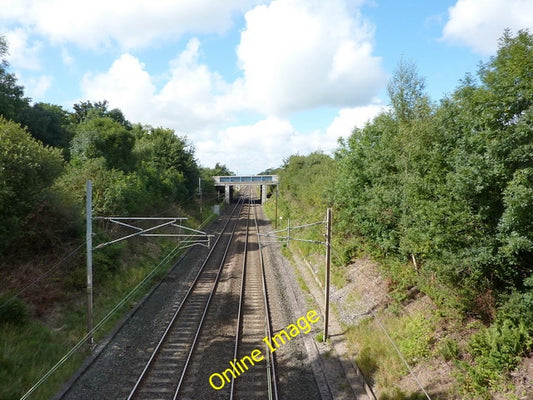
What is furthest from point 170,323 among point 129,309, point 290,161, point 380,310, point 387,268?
point 290,161

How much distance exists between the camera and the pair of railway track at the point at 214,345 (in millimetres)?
10398

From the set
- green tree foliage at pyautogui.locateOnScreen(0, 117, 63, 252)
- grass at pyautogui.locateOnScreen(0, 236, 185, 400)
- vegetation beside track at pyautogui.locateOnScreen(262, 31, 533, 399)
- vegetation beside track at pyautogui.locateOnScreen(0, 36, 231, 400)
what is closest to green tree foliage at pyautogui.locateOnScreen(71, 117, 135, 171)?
vegetation beside track at pyautogui.locateOnScreen(0, 36, 231, 400)

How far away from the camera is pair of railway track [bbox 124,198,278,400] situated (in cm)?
1040

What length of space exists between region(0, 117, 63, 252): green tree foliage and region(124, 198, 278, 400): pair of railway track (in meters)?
7.05

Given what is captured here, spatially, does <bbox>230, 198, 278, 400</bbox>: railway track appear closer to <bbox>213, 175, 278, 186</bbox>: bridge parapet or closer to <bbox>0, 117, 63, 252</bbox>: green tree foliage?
<bbox>0, 117, 63, 252</bbox>: green tree foliage

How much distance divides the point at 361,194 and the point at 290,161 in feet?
127

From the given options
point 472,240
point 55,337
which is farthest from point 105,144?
point 472,240

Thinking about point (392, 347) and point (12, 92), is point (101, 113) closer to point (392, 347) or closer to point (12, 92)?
point (12, 92)

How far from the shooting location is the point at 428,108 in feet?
44.1

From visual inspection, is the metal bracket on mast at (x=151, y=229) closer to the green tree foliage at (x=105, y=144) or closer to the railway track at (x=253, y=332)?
the railway track at (x=253, y=332)

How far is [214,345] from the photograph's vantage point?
13.1 metres

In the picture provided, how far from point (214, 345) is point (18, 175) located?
32.3 ft

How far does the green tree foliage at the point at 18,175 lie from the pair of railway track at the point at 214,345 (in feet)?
23.1

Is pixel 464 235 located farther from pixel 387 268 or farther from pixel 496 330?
pixel 387 268
